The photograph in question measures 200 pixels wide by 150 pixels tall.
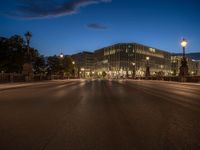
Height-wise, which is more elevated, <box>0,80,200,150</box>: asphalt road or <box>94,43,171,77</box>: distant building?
<box>94,43,171,77</box>: distant building

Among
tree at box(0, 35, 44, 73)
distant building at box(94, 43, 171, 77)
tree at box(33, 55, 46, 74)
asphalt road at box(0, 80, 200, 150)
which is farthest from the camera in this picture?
distant building at box(94, 43, 171, 77)

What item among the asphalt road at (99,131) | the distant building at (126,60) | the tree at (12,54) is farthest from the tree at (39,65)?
the asphalt road at (99,131)

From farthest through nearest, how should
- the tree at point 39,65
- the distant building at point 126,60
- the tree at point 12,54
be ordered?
the distant building at point 126,60 < the tree at point 39,65 < the tree at point 12,54

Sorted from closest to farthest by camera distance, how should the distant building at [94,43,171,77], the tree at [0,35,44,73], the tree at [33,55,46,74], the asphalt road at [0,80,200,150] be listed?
1. the asphalt road at [0,80,200,150]
2. the tree at [0,35,44,73]
3. the tree at [33,55,46,74]
4. the distant building at [94,43,171,77]

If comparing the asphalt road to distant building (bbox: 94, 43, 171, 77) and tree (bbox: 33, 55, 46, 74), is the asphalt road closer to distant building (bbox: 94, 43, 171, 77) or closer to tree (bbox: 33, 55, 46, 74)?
tree (bbox: 33, 55, 46, 74)

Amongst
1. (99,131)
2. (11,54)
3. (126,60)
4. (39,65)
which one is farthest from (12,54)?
(126,60)

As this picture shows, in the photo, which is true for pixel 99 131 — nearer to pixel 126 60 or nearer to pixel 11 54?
pixel 11 54

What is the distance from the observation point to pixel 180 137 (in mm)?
6816

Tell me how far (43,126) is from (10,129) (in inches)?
37.8

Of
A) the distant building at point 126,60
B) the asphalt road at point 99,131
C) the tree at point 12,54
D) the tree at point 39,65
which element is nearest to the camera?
the asphalt road at point 99,131

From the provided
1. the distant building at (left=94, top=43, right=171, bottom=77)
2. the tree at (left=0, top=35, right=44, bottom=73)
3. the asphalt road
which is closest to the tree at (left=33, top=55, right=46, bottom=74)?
the tree at (left=0, top=35, right=44, bottom=73)

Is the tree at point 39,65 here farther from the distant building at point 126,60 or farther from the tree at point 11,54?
the distant building at point 126,60

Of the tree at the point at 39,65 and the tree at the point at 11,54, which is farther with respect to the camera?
the tree at the point at 39,65

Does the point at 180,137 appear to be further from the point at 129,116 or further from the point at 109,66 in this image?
the point at 109,66
